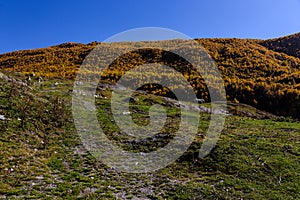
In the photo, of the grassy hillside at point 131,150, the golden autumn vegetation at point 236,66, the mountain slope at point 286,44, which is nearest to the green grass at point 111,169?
the grassy hillside at point 131,150

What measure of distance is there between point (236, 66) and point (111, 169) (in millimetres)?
62705

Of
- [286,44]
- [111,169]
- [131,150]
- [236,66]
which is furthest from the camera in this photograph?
[286,44]

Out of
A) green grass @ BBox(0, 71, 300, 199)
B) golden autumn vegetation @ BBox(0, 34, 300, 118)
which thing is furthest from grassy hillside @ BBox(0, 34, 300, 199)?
golden autumn vegetation @ BBox(0, 34, 300, 118)

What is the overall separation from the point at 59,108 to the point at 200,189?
53.2 feet

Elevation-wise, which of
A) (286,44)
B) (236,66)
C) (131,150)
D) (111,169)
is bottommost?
(111,169)

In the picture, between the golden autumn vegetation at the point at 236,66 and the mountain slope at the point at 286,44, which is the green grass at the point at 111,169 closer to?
the golden autumn vegetation at the point at 236,66

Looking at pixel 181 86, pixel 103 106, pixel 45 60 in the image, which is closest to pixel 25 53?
pixel 45 60

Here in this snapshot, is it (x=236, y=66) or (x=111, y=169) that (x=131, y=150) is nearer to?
(x=111, y=169)

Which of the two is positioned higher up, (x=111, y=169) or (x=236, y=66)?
(x=236, y=66)

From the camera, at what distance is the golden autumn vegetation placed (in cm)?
4812

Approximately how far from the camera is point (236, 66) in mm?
72750

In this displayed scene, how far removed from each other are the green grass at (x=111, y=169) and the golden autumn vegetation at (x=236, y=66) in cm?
2415

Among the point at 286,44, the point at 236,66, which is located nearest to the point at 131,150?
the point at 236,66

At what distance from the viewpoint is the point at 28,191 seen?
40.4ft
